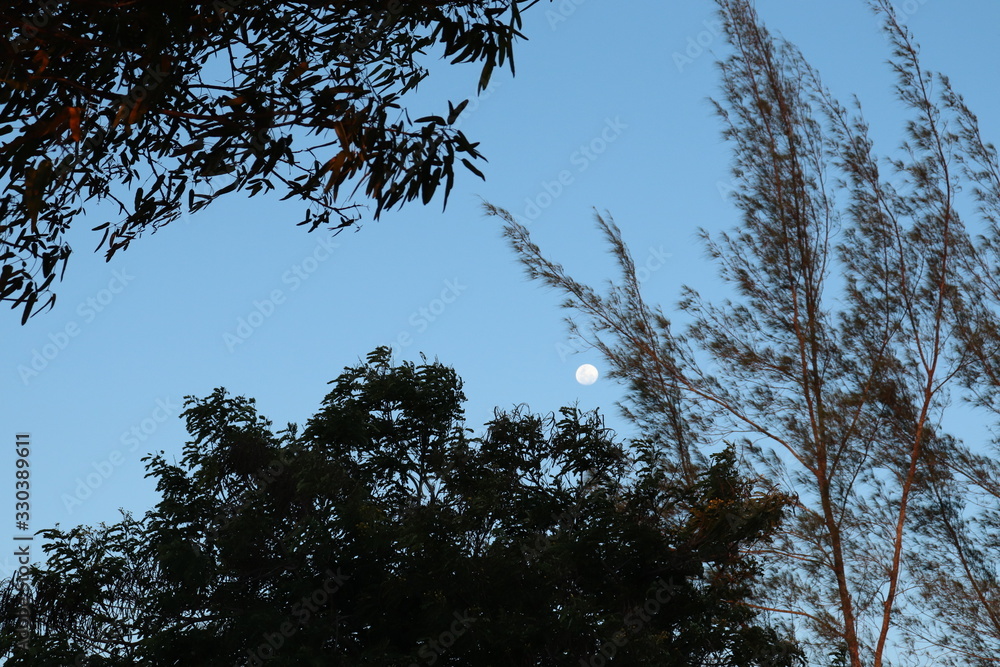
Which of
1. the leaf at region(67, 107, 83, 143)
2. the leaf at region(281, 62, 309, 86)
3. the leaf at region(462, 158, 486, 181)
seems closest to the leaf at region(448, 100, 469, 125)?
the leaf at region(462, 158, 486, 181)

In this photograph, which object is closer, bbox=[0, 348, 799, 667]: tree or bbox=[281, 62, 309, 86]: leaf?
bbox=[281, 62, 309, 86]: leaf

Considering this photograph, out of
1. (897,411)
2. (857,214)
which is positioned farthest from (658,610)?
(857,214)

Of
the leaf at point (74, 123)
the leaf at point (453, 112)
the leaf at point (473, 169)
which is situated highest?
the leaf at point (453, 112)

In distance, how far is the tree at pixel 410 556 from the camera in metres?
9.84

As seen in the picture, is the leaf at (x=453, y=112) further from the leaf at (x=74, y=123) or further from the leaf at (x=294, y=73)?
the leaf at (x=74, y=123)

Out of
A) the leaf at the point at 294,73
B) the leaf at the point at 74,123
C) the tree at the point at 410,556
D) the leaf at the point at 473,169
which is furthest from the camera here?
the tree at the point at 410,556

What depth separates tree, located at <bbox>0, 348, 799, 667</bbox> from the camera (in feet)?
32.3

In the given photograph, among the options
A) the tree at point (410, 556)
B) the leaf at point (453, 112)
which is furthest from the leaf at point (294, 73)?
the tree at point (410, 556)

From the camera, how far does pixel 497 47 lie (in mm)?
4352

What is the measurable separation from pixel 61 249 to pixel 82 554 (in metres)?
7.22

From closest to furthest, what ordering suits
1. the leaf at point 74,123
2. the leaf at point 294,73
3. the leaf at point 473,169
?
1. the leaf at point 74,123
2. the leaf at point 473,169
3. the leaf at point 294,73

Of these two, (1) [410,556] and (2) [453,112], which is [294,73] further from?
(1) [410,556]

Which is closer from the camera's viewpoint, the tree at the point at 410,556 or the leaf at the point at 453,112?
the leaf at the point at 453,112

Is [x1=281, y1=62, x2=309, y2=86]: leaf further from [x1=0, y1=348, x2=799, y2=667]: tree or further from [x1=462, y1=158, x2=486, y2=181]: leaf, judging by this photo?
[x1=0, y1=348, x2=799, y2=667]: tree
